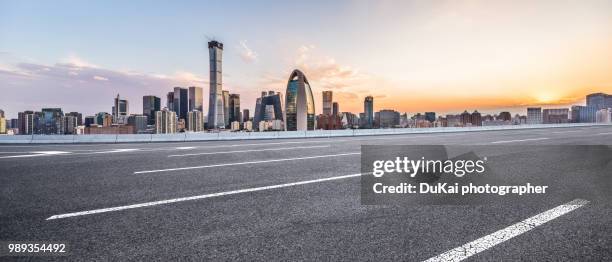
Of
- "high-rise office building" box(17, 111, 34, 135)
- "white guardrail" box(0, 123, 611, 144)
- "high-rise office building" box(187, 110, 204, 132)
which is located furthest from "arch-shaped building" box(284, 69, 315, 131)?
"high-rise office building" box(17, 111, 34, 135)

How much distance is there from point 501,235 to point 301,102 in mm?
106481

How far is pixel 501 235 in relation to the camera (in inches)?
120

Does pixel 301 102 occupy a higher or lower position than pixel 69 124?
higher

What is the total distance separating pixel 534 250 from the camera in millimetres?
2689

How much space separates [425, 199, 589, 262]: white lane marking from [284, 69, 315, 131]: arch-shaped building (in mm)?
92350

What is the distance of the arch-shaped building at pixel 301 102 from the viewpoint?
106500mm

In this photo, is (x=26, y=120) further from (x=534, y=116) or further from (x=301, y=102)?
(x=534, y=116)

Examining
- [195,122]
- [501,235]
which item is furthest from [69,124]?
[195,122]

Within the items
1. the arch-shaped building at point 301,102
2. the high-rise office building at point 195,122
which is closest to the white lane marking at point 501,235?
the arch-shaped building at point 301,102

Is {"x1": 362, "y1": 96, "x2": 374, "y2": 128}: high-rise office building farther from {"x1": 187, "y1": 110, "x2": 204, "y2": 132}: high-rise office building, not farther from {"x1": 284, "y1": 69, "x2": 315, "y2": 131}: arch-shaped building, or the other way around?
{"x1": 187, "y1": 110, "x2": 204, "y2": 132}: high-rise office building

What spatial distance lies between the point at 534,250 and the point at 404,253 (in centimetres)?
121

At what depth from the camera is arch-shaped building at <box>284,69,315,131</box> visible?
106500 mm

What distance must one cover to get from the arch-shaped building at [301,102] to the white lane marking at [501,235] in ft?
303

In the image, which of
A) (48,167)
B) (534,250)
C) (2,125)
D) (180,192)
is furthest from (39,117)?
(534,250)
